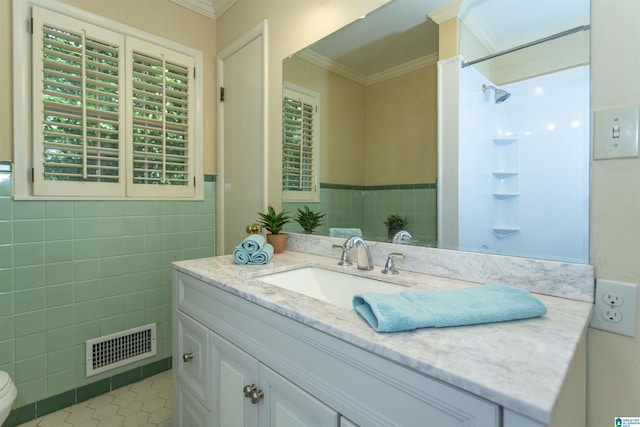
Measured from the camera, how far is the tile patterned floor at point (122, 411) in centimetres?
154

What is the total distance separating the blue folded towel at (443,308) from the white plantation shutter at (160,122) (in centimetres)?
171

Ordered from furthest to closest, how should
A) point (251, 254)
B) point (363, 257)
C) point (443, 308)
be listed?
point (251, 254) < point (363, 257) < point (443, 308)

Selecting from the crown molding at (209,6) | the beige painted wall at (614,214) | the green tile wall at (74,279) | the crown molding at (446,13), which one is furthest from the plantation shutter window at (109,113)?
the beige painted wall at (614,214)

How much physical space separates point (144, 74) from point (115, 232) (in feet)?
3.16

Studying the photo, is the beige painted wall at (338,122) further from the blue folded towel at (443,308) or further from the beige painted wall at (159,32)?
the beige painted wall at (159,32)

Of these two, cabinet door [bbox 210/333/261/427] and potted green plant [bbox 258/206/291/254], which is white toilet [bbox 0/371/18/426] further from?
potted green plant [bbox 258/206/291/254]

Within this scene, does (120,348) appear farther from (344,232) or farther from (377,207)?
(377,207)

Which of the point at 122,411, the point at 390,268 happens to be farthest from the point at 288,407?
the point at 122,411

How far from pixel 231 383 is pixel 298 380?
34cm

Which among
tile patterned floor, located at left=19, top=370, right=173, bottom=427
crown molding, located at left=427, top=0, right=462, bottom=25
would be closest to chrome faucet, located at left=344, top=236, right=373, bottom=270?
crown molding, located at left=427, top=0, right=462, bottom=25

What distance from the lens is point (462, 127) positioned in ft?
3.41

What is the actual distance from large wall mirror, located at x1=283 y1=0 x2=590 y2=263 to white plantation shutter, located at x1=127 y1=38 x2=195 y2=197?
977mm

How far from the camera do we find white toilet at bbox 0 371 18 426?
1162 mm

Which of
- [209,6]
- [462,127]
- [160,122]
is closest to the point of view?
[462,127]
